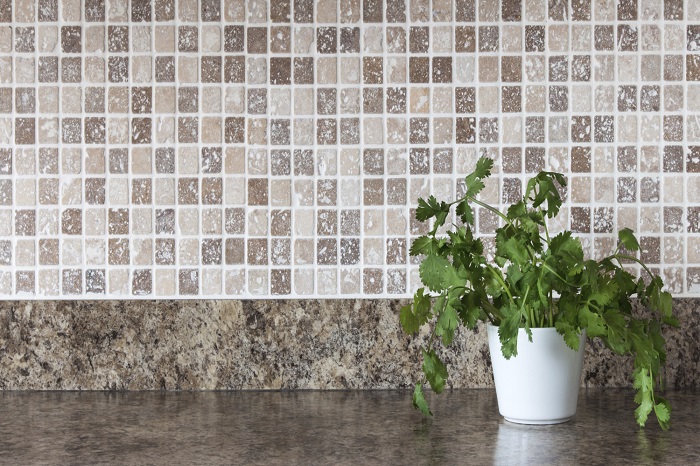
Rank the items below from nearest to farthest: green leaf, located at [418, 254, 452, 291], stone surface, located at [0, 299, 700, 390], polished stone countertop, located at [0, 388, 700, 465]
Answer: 1. polished stone countertop, located at [0, 388, 700, 465]
2. green leaf, located at [418, 254, 452, 291]
3. stone surface, located at [0, 299, 700, 390]

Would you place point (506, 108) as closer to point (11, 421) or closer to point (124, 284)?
point (124, 284)

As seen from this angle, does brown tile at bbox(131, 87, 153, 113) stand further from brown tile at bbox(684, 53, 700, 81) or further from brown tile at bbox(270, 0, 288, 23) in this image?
brown tile at bbox(684, 53, 700, 81)

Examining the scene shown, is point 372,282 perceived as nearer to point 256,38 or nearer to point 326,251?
point 326,251

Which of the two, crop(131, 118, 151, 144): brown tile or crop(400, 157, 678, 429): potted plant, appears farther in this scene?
crop(131, 118, 151, 144): brown tile

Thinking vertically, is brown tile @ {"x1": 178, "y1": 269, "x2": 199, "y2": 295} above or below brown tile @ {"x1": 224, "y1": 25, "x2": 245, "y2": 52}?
below

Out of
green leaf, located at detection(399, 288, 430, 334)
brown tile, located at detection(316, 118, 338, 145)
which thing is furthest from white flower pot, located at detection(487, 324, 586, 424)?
brown tile, located at detection(316, 118, 338, 145)

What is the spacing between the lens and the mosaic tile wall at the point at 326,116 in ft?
3.93

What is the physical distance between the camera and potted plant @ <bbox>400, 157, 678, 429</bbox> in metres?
0.90

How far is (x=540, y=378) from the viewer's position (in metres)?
0.94

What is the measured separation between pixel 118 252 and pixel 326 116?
43 centimetres

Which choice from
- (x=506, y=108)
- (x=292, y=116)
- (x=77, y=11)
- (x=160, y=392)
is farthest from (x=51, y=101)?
(x=506, y=108)

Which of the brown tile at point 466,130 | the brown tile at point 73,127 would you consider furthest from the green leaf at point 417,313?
the brown tile at point 73,127

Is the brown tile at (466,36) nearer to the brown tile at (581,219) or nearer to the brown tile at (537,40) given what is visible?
the brown tile at (537,40)

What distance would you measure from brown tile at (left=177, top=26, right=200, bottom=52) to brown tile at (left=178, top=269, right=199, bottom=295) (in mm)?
387
